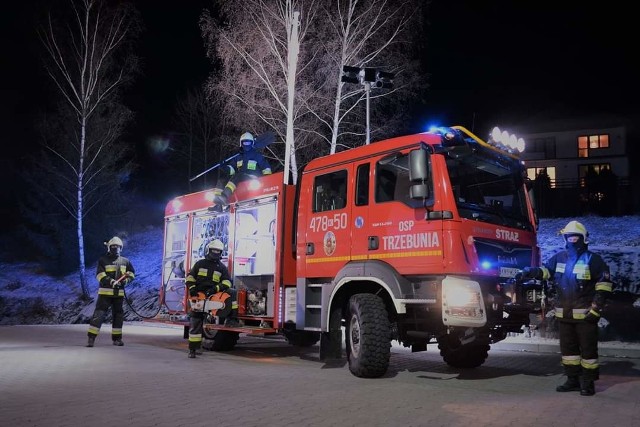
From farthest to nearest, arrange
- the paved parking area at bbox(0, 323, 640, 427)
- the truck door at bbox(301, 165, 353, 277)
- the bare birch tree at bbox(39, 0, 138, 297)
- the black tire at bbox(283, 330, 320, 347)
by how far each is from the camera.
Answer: the bare birch tree at bbox(39, 0, 138, 297) < the black tire at bbox(283, 330, 320, 347) < the truck door at bbox(301, 165, 353, 277) < the paved parking area at bbox(0, 323, 640, 427)

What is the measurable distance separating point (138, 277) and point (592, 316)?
21.4m

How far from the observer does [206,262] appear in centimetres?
948

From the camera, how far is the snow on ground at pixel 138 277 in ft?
49.6

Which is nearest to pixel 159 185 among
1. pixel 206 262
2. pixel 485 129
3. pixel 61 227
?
pixel 61 227

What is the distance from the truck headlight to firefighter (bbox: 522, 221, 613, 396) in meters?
0.91

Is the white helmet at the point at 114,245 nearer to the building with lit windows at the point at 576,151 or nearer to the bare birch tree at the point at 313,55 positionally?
the bare birch tree at the point at 313,55

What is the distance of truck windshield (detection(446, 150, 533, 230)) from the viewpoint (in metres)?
6.69

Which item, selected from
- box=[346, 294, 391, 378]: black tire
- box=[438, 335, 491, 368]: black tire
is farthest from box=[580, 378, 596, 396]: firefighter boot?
box=[346, 294, 391, 378]: black tire

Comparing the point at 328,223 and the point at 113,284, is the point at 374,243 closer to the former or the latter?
the point at 328,223

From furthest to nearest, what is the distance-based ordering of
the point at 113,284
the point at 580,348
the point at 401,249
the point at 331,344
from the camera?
the point at 113,284
the point at 331,344
the point at 401,249
the point at 580,348

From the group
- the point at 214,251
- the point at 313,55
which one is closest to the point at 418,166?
the point at 214,251

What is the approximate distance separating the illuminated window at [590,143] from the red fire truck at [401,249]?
3190cm

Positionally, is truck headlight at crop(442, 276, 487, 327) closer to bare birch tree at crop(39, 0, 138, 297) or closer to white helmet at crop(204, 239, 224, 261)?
white helmet at crop(204, 239, 224, 261)

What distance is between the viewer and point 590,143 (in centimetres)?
3625
